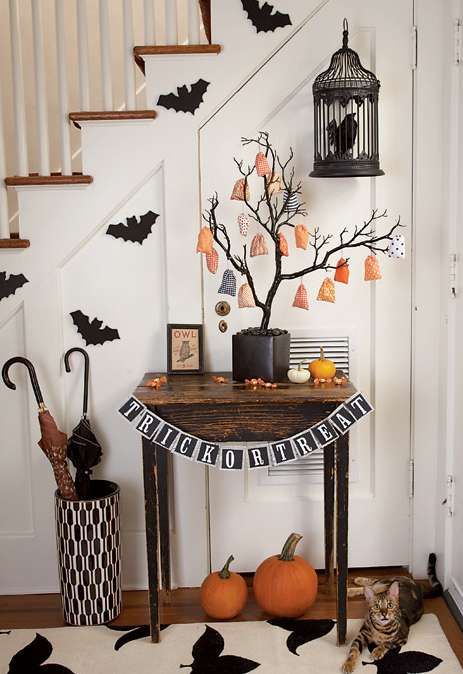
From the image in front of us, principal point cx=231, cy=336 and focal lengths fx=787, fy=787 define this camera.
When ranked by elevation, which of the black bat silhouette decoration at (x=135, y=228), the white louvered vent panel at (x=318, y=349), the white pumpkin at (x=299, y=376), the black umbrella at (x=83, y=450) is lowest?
the black umbrella at (x=83, y=450)

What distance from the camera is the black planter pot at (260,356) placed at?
2.57 m

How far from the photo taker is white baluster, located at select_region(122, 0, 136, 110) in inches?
108

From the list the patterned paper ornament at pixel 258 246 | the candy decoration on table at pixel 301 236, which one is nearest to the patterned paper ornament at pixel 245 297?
the patterned paper ornament at pixel 258 246

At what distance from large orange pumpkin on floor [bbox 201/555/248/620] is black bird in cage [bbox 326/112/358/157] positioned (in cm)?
142

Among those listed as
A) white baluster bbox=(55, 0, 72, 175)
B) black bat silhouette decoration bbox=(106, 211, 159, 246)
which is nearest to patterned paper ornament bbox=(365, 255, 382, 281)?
black bat silhouette decoration bbox=(106, 211, 159, 246)

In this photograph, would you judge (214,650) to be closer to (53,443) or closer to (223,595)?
(223,595)

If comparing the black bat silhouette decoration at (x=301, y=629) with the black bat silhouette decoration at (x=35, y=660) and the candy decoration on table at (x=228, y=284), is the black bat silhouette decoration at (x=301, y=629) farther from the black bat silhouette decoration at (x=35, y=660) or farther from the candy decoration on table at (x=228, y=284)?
the candy decoration on table at (x=228, y=284)

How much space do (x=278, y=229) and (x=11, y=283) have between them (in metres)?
0.96

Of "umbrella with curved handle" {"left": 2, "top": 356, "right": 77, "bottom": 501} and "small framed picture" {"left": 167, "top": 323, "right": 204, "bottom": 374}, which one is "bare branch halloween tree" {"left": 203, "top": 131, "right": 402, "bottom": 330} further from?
"umbrella with curved handle" {"left": 2, "top": 356, "right": 77, "bottom": 501}

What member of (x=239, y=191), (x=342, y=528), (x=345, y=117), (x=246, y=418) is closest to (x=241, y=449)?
(x=246, y=418)

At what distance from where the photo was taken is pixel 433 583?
9.39 feet

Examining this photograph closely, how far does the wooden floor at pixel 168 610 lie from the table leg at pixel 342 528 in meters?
0.21

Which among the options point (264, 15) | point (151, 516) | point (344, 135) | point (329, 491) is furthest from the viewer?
point (329, 491)

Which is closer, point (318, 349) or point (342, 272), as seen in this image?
point (342, 272)
